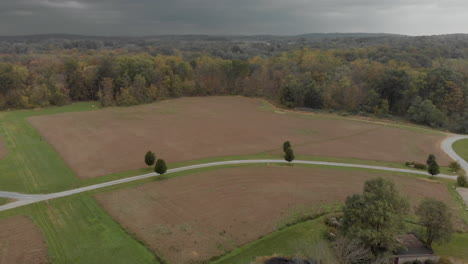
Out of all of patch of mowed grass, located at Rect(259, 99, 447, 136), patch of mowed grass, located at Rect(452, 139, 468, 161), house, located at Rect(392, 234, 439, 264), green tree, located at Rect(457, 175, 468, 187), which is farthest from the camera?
patch of mowed grass, located at Rect(259, 99, 447, 136)

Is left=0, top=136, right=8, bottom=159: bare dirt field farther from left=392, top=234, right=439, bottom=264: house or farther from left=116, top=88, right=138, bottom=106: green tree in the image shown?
left=392, top=234, right=439, bottom=264: house

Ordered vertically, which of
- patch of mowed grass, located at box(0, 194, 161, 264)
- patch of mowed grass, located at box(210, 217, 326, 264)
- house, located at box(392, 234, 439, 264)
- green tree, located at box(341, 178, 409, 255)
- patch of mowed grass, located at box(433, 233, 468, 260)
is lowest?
patch of mowed grass, located at box(0, 194, 161, 264)

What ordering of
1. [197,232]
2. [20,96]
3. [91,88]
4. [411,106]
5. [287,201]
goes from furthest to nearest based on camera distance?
[91,88] < [20,96] < [411,106] < [287,201] < [197,232]

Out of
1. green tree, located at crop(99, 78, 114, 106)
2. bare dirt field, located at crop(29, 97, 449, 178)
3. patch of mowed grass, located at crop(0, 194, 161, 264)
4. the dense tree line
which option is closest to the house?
patch of mowed grass, located at crop(0, 194, 161, 264)

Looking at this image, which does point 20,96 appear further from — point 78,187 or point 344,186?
point 344,186

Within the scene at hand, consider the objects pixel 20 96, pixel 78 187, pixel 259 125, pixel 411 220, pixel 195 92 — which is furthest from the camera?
pixel 195 92

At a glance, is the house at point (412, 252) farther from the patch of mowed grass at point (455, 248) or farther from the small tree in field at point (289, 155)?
the small tree in field at point (289, 155)

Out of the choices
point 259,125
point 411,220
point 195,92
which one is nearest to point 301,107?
point 259,125
